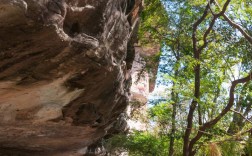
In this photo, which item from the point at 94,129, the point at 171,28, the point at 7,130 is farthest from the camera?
the point at 171,28

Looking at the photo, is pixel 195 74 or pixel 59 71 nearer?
pixel 59 71

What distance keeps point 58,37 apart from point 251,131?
17.1ft

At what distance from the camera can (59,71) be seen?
4961 mm

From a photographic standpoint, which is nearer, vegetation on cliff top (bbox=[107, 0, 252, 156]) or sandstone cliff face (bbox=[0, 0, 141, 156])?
sandstone cliff face (bbox=[0, 0, 141, 156])

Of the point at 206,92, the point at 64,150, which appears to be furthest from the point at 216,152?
the point at 64,150

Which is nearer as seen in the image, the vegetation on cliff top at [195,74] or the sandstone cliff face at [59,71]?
the sandstone cliff face at [59,71]

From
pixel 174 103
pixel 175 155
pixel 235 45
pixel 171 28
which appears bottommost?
pixel 175 155

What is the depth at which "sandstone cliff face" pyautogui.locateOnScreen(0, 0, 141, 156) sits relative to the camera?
397 centimetres

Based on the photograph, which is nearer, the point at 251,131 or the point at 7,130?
the point at 7,130

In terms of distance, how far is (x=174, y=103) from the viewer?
9938 mm

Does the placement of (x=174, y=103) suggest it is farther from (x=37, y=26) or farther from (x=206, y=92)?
(x=37, y=26)

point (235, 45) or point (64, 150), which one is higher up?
point (235, 45)

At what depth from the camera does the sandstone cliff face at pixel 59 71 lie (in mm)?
3967

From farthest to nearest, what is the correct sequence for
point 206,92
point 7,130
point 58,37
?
point 206,92 < point 7,130 < point 58,37
